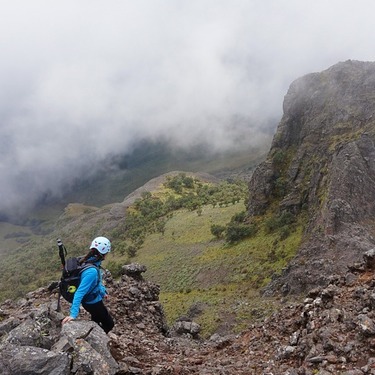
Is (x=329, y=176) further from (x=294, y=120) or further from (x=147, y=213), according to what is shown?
(x=147, y=213)

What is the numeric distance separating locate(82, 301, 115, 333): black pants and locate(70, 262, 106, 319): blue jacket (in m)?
0.16

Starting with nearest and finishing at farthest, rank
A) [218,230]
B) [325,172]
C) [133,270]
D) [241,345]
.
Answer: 1. [241,345]
2. [133,270]
3. [325,172]
4. [218,230]

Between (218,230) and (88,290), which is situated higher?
(88,290)

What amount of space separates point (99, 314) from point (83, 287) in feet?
4.97

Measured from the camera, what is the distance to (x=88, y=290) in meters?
10.2

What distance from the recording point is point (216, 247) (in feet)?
180

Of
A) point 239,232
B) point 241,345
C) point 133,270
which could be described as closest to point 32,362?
point 241,345

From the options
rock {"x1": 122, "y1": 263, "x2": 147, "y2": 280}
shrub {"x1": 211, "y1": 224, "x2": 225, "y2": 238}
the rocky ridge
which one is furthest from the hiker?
shrub {"x1": 211, "y1": 224, "x2": 225, "y2": 238}

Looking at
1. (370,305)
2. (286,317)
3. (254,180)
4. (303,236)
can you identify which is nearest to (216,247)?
(254,180)

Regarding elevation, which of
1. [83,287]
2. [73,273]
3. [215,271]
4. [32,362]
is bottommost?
[215,271]

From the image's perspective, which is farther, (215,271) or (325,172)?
(215,271)

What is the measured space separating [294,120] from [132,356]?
1720 inches

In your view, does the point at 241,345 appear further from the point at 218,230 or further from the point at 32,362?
the point at 218,230

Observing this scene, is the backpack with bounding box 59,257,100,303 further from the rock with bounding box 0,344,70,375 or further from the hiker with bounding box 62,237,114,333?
the rock with bounding box 0,344,70,375
